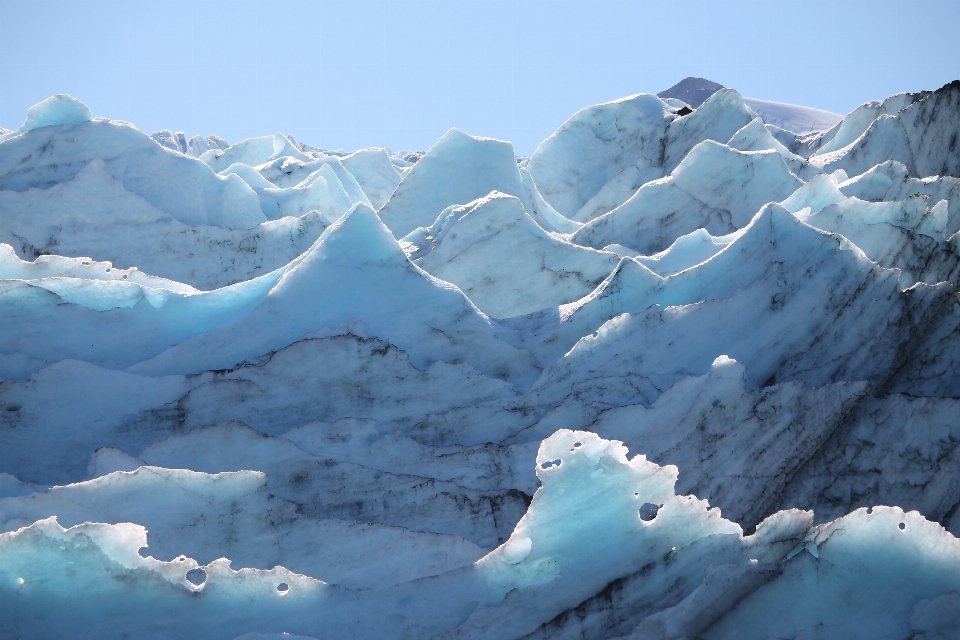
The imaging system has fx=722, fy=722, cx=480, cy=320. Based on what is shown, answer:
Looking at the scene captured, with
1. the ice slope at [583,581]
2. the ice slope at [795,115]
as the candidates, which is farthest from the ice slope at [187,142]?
the ice slope at [795,115]

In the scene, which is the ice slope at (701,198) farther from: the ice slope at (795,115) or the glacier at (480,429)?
the ice slope at (795,115)

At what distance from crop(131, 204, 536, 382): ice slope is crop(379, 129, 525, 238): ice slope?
291 centimetres

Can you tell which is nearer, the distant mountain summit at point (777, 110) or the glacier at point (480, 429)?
the glacier at point (480, 429)

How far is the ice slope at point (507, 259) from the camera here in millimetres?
5430

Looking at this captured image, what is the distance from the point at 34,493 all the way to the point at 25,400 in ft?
2.73

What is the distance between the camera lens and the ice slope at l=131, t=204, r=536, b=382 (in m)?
4.01

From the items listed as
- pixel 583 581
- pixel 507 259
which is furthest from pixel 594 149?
pixel 583 581

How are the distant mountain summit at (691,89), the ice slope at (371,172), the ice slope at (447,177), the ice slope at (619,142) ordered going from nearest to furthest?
the ice slope at (447,177) < the ice slope at (619,142) < the ice slope at (371,172) < the distant mountain summit at (691,89)

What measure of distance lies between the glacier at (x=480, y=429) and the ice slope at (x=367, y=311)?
0.01 metres

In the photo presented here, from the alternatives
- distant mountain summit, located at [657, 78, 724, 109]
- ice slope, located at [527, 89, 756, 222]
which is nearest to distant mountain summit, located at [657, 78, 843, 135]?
distant mountain summit, located at [657, 78, 724, 109]

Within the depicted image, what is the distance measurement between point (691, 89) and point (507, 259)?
28652mm

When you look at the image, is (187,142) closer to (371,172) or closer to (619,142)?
(371,172)

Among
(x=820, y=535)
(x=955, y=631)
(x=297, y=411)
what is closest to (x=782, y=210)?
(x=820, y=535)

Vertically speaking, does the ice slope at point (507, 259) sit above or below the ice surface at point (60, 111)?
below
